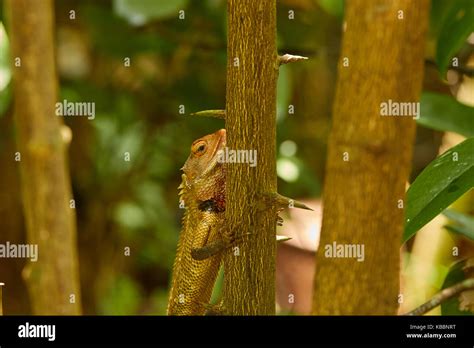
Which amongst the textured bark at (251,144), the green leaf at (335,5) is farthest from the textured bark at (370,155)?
the green leaf at (335,5)

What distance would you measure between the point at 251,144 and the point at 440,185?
30 cm

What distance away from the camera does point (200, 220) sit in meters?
1.39

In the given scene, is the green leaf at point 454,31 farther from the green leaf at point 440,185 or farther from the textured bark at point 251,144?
the textured bark at point 251,144

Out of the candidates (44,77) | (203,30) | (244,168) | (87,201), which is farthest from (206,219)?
(87,201)

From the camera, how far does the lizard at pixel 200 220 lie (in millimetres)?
1372

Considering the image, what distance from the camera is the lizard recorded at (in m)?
1.37

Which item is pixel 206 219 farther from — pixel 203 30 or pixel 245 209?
pixel 203 30

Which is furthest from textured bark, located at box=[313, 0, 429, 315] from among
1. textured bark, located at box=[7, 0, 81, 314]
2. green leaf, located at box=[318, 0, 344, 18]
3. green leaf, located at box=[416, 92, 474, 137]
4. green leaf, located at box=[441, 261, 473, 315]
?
green leaf, located at box=[318, 0, 344, 18]

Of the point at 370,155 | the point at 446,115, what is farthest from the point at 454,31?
the point at 370,155

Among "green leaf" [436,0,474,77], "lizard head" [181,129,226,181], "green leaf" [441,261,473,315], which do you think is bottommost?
"green leaf" [441,261,473,315]

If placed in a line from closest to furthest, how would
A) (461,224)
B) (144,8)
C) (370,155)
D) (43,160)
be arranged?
1. (370,155)
2. (43,160)
3. (461,224)
4. (144,8)

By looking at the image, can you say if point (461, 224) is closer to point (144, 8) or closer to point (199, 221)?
point (199, 221)

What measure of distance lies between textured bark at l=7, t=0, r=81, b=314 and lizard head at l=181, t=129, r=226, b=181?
27 centimetres

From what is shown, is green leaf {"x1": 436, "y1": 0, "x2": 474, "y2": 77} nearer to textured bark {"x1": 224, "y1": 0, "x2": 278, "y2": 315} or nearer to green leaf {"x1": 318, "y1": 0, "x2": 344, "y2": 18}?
green leaf {"x1": 318, "y1": 0, "x2": 344, "y2": 18}
